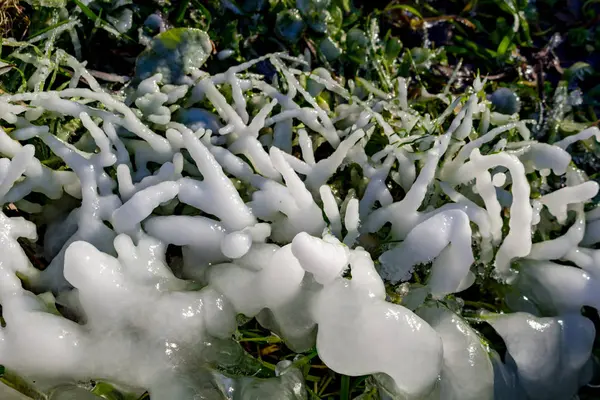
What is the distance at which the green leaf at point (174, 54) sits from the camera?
1.19m

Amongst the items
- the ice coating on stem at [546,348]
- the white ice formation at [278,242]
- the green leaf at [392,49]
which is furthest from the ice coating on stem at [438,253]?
the green leaf at [392,49]

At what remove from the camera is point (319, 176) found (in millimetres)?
1075

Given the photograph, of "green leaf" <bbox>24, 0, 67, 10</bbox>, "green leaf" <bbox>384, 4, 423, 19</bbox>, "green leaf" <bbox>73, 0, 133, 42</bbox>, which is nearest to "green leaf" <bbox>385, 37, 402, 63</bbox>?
"green leaf" <bbox>384, 4, 423, 19</bbox>

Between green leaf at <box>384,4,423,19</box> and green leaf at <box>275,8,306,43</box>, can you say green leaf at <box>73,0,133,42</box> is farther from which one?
green leaf at <box>384,4,423,19</box>

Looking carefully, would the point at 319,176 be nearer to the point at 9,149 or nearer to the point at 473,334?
the point at 473,334

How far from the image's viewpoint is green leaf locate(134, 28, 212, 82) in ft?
3.89

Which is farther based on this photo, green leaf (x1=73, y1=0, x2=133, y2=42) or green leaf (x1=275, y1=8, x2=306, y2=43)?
green leaf (x1=275, y1=8, x2=306, y2=43)

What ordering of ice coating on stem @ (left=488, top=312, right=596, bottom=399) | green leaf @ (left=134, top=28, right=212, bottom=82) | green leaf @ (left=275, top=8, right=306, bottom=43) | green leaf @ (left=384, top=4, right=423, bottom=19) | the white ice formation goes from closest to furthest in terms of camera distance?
the white ice formation < ice coating on stem @ (left=488, top=312, right=596, bottom=399) < green leaf @ (left=134, top=28, right=212, bottom=82) < green leaf @ (left=275, top=8, right=306, bottom=43) < green leaf @ (left=384, top=4, right=423, bottom=19)

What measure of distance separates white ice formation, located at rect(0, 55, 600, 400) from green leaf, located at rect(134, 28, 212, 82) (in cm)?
4

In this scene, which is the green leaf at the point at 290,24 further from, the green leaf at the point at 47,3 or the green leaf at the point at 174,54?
the green leaf at the point at 47,3

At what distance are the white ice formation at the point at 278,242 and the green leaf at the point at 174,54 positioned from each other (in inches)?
1.7

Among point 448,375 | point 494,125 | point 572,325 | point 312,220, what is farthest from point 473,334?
point 494,125

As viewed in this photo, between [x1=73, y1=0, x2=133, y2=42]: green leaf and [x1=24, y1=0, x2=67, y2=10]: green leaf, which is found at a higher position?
[x1=24, y1=0, x2=67, y2=10]: green leaf

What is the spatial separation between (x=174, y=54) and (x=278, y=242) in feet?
1.40
